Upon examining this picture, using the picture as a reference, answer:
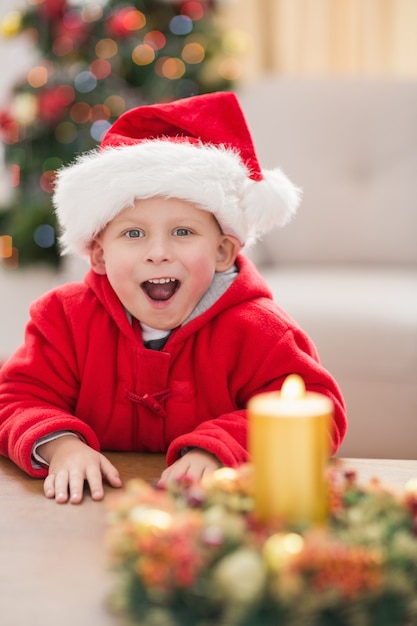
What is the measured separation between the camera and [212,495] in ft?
2.46

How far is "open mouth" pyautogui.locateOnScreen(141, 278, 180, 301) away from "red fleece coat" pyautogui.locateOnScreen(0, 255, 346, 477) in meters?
0.05

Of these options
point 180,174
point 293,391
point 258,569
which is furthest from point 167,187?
point 258,569

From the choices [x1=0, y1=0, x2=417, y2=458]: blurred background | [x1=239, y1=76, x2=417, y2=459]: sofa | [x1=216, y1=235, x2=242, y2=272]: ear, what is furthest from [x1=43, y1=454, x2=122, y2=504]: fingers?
[x1=239, y1=76, x2=417, y2=459]: sofa

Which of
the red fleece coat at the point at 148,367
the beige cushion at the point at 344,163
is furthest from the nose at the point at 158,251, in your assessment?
the beige cushion at the point at 344,163

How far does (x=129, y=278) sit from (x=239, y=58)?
2290 mm

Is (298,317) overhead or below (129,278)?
below

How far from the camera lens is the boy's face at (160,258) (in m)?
1.16

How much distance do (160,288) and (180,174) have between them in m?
0.16

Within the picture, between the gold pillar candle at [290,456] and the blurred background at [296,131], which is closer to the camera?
the gold pillar candle at [290,456]

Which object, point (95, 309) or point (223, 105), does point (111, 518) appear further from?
point (223, 105)

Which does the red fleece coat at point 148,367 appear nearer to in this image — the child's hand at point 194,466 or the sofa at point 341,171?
the child's hand at point 194,466

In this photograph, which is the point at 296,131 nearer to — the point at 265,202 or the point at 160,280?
the point at 265,202

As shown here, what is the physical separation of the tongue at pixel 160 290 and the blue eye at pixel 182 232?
7cm

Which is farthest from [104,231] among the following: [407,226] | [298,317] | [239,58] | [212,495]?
[239,58]
